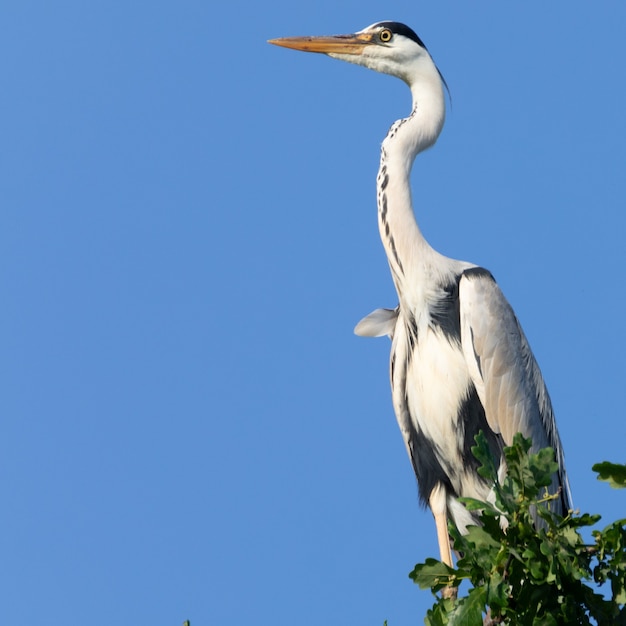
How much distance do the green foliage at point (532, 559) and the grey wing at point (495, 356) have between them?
8.00 ft

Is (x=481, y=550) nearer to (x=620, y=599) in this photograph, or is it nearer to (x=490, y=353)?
(x=620, y=599)

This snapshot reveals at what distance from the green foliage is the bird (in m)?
2.33

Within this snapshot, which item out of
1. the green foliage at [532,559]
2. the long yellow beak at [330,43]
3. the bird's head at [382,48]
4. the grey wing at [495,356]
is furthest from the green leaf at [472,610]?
the long yellow beak at [330,43]

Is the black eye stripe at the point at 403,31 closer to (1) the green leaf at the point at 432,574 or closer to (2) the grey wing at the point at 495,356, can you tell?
(2) the grey wing at the point at 495,356

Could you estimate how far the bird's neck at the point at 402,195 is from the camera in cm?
577

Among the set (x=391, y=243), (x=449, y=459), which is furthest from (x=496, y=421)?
(x=391, y=243)

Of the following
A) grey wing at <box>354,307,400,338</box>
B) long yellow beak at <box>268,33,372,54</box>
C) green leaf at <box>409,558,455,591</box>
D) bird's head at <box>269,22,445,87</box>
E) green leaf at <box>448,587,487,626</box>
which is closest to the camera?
green leaf at <box>448,587,487,626</box>

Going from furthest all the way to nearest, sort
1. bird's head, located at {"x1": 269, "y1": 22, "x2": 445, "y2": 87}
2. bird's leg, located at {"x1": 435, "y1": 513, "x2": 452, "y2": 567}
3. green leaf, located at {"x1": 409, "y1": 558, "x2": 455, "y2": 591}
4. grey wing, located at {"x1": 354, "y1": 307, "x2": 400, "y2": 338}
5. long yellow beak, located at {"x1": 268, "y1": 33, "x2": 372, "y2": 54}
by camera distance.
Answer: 1. long yellow beak, located at {"x1": 268, "y1": 33, "x2": 372, "y2": 54}
2. bird's head, located at {"x1": 269, "y1": 22, "x2": 445, "y2": 87}
3. grey wing, located at {"x1": 354, "y1": 307, "x2": 400, "y2": 338}
4. bird's leg, located at {"x1": 435, "y1": 513, "x2": 452, "y2": 567}
5. green leaf, located at {"x1": 409, "y1": 558, "x2": 455, "y2": 591}

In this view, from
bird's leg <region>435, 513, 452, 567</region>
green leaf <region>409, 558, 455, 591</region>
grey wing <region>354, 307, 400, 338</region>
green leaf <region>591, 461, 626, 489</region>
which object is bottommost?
green leaf <region>409, 558, 455, 591</region>

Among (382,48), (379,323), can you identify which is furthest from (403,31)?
(379,323)

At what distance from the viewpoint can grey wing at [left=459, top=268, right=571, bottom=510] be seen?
18.2 ft

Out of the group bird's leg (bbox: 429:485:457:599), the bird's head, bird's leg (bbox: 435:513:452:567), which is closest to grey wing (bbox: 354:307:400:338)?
bird's leg (bbox: 429:485:457:599)

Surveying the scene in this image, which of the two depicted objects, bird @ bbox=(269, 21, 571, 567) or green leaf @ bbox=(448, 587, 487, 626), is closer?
green leaf @ bbox=(448, 587, 487, 626)

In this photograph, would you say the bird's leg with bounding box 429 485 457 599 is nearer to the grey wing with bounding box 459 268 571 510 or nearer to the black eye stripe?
the grey wing with bounding box 459 268 571 510
